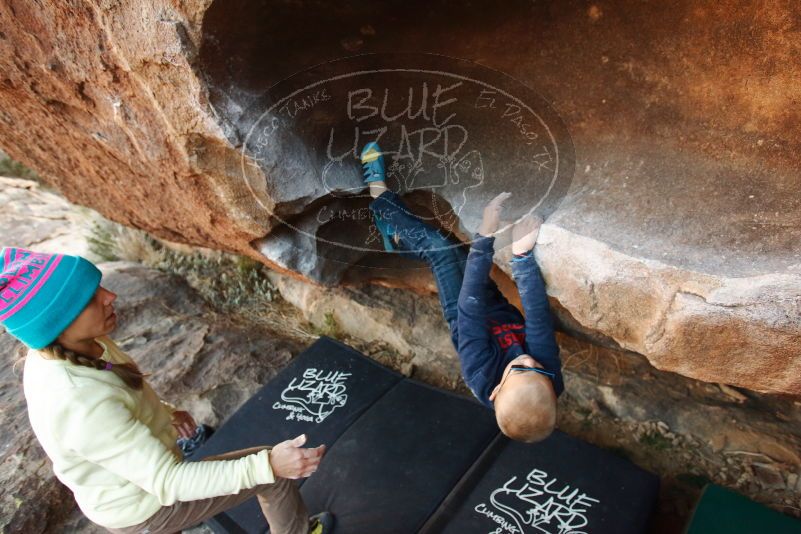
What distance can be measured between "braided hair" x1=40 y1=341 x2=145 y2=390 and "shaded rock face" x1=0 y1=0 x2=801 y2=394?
0.63 meters

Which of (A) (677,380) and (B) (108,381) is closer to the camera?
(B) (108,381)

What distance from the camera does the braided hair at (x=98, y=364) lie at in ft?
3.77

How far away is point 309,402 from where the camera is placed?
85.8 inches

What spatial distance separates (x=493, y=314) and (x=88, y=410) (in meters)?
1.13

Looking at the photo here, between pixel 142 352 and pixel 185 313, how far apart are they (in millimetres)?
343

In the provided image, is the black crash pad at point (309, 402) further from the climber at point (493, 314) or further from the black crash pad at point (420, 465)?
the climber at point (493, 314)

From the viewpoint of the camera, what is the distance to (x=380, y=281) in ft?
8.14

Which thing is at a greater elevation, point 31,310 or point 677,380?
point 677,380

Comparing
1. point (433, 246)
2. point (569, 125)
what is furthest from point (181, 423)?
point (569, 125)

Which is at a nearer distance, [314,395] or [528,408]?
[528,408]

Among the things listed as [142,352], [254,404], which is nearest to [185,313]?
[142,352]

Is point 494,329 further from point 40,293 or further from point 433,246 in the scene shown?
point 40,293

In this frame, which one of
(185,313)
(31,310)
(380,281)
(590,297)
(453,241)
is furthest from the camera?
(185,313)

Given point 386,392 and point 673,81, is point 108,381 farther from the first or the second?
point 673,81
